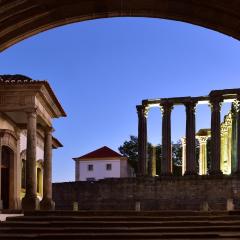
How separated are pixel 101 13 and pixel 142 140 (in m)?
38.9

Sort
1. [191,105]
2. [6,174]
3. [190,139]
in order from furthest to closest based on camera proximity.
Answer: [191,105]
[190,139]
[6,174]

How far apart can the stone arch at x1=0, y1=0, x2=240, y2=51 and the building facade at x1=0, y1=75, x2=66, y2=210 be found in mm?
15830

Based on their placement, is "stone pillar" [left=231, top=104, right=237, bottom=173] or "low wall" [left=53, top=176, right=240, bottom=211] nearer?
"low wall" [left=53, top=176, right=240, bottom=211]

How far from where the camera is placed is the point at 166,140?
4516 cm

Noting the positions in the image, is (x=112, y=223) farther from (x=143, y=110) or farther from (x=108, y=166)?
(x=108, y=166)

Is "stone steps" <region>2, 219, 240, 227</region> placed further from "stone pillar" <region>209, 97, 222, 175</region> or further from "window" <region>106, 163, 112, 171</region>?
"window" <region>106, 163, 112, 171</region>

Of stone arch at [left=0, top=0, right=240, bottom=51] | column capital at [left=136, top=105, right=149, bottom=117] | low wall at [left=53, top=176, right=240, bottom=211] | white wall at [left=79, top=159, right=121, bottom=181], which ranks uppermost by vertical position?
column capital at [left=136, top=105, right=149, bottom=117]

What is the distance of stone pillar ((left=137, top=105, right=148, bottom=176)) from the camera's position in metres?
44.8

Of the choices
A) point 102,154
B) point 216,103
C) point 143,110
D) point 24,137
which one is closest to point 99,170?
point 102,154

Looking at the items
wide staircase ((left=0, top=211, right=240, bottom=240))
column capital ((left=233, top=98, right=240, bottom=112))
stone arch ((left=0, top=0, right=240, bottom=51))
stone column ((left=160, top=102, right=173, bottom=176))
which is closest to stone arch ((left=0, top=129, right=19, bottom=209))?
wide staircase ((left=0, top=211, right=240, bottom=240))

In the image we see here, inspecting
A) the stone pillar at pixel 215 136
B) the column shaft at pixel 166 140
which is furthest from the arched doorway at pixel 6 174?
the stone pillar at pixel 215 136

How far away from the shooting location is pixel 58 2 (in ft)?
21.6

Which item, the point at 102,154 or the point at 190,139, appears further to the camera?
the point at 102,154

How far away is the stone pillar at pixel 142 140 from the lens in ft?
147
